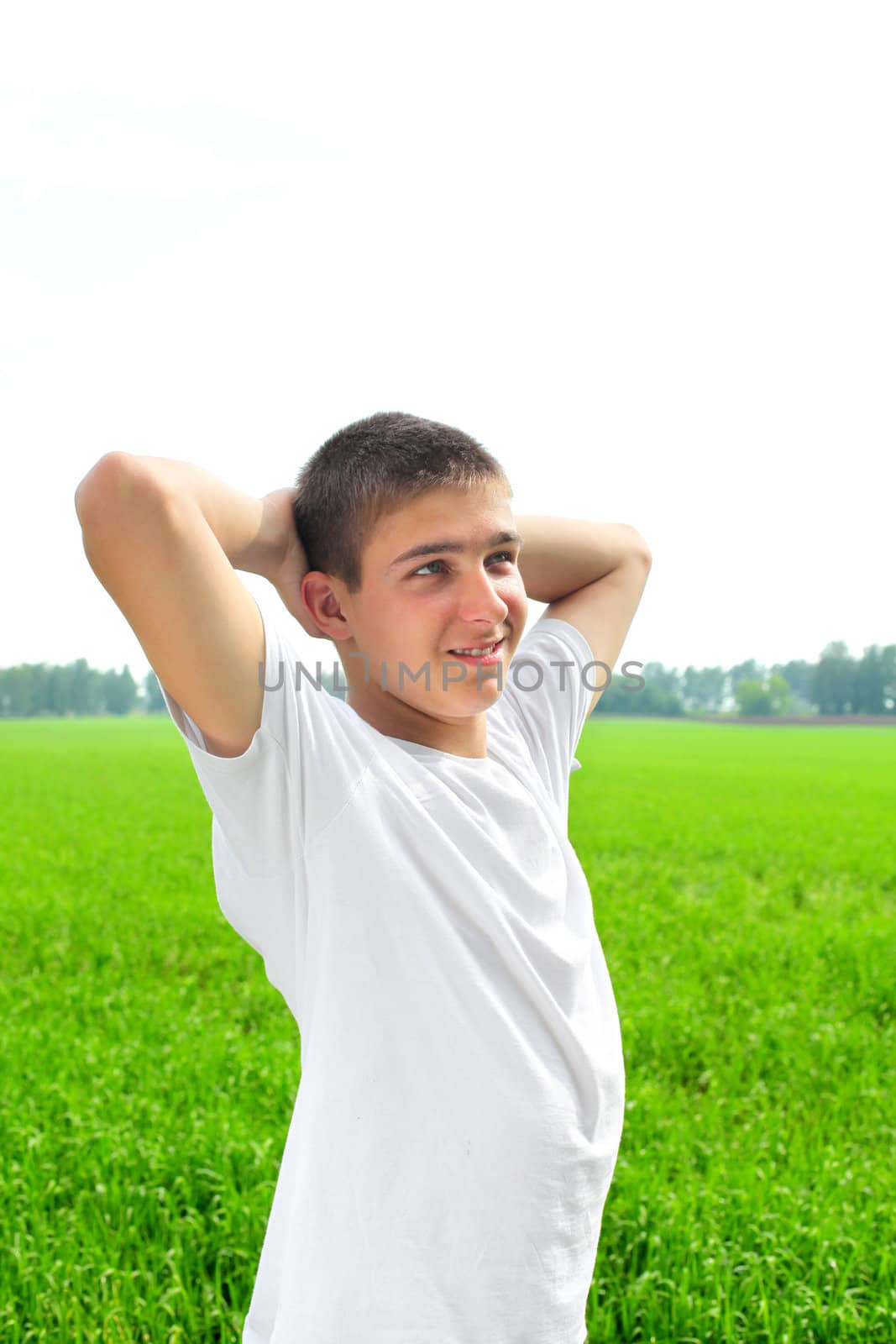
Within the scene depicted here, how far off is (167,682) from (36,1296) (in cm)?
298

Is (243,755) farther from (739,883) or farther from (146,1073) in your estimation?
(739,883)

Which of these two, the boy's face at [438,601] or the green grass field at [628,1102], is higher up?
the boy's face at [438,601]

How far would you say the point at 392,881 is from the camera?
52.1 inches

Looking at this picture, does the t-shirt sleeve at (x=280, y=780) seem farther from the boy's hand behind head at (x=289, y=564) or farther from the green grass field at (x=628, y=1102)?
the green grass field at (x=628, y=1102)

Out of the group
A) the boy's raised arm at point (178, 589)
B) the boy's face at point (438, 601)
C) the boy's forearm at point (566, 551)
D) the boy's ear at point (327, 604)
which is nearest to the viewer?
the boy's raised arm at point (178, 589)

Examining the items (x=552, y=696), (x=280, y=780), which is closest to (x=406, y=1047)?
(x=280, y=780)

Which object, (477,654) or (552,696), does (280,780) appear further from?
(552,696)

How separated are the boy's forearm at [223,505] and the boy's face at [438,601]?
0.15 meters

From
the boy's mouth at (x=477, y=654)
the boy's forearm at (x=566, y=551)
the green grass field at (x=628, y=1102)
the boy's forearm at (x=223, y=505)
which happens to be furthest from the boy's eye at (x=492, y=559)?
the green grass field at (x=628, y=1102)

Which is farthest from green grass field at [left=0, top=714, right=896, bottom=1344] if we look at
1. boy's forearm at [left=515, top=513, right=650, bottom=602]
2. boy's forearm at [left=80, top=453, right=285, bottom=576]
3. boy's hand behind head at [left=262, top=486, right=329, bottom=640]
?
boy's forearm at [left=80, top=453, right=285, bottom=576]

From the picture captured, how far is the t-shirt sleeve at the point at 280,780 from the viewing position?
132 centimetres

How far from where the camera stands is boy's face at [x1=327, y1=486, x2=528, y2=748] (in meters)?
1.45

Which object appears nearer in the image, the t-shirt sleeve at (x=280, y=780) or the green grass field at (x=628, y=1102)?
the t-shirt sleeve at (x=280, y=780)

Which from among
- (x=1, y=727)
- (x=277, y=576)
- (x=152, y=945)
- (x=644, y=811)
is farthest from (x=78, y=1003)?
(x=1, y=727)
